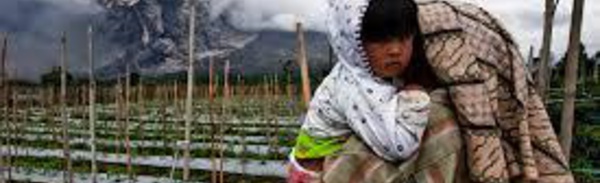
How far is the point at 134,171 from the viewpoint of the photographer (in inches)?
379

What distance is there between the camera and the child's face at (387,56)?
1237 millimetres

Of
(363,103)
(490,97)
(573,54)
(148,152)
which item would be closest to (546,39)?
(573,54)

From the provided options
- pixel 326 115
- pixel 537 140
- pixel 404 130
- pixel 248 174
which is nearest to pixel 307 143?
pixel 326 115

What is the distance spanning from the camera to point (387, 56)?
48.7 inches

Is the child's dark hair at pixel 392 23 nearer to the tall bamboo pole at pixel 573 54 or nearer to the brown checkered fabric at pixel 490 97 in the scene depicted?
the brown checkered fabric at pixel 490 97

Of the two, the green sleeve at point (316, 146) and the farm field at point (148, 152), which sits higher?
the green sleeve at point (316, 146)

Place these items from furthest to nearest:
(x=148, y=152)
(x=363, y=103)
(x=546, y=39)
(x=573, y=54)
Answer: (x=148, y=152), (x=546, y=39), (x=573, y=54), (x=363, y=103)

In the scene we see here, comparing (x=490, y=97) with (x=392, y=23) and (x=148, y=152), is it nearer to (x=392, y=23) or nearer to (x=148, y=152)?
(x=392, y=23)

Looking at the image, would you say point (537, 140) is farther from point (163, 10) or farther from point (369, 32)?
point (163, 10)

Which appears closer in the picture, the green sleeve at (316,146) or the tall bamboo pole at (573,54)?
the green sleeve at (316,146)

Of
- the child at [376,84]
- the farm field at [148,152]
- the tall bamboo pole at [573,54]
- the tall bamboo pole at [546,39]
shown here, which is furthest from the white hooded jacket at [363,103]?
the farm field at [148,152]

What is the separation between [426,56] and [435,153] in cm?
14

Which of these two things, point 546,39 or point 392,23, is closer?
point 392,23

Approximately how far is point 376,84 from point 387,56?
0.14 ft
